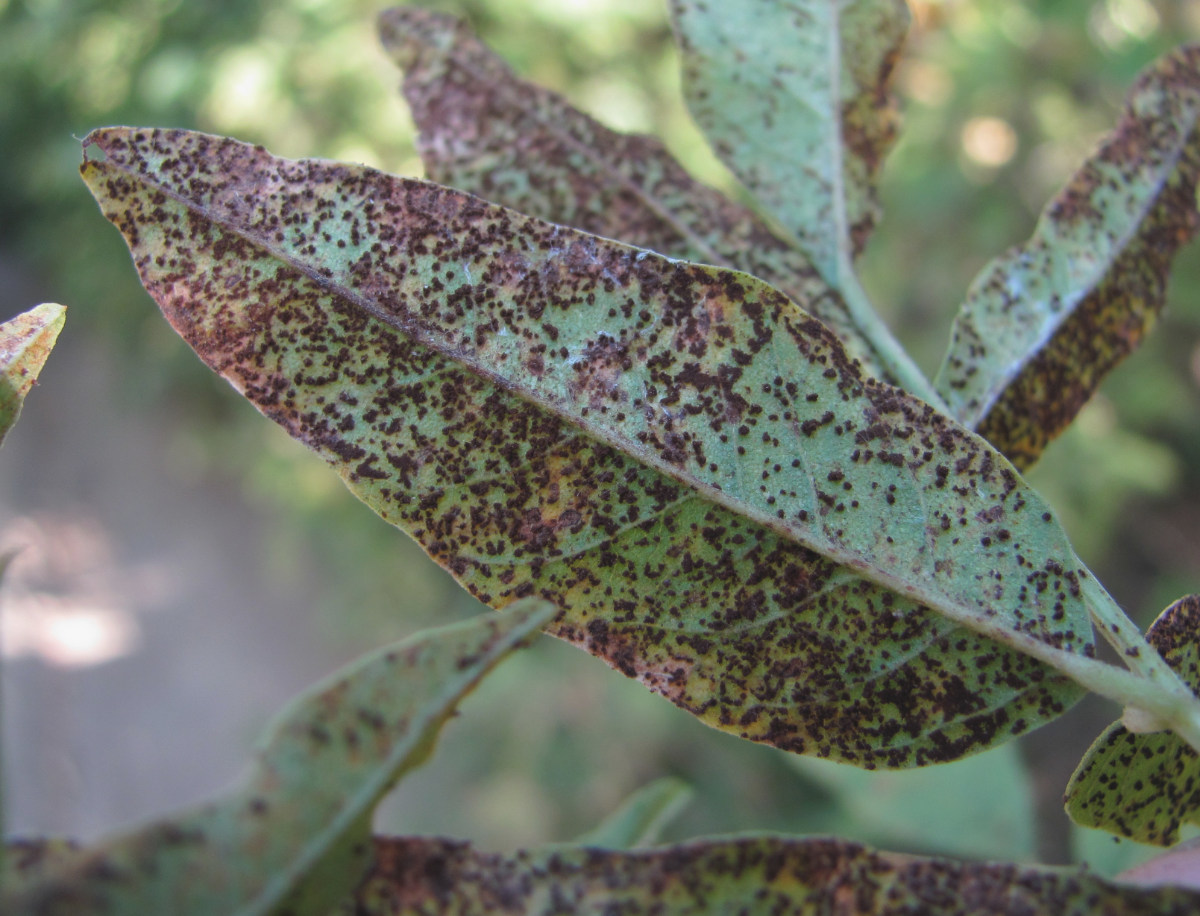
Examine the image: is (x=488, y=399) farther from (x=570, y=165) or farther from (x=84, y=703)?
(x=84, y=703)

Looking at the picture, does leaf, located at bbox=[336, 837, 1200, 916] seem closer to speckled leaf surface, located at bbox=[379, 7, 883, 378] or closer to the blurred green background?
speckled leaf surface, located at bbox=[379, 7, 883, 378]

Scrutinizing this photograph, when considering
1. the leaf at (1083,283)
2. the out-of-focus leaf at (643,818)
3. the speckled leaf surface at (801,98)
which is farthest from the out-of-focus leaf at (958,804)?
the speckled leaf surface at (801,98)

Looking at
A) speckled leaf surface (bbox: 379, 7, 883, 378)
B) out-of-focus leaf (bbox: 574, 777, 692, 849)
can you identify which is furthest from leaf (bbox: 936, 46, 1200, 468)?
out-of-focus leaf (bbox: 574, 777, 692, 849)

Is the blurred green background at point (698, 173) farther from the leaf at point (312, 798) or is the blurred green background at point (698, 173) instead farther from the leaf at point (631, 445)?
the leaf at point (312, 798)

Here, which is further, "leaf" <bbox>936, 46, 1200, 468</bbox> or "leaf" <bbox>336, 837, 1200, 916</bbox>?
"leaf" <bbox>936, 46, 1200, 468</bbox>

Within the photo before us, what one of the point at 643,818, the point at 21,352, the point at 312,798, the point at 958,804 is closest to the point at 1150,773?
the point at 643,818

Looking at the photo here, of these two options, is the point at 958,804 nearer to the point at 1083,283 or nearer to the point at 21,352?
the point at 1083,283
